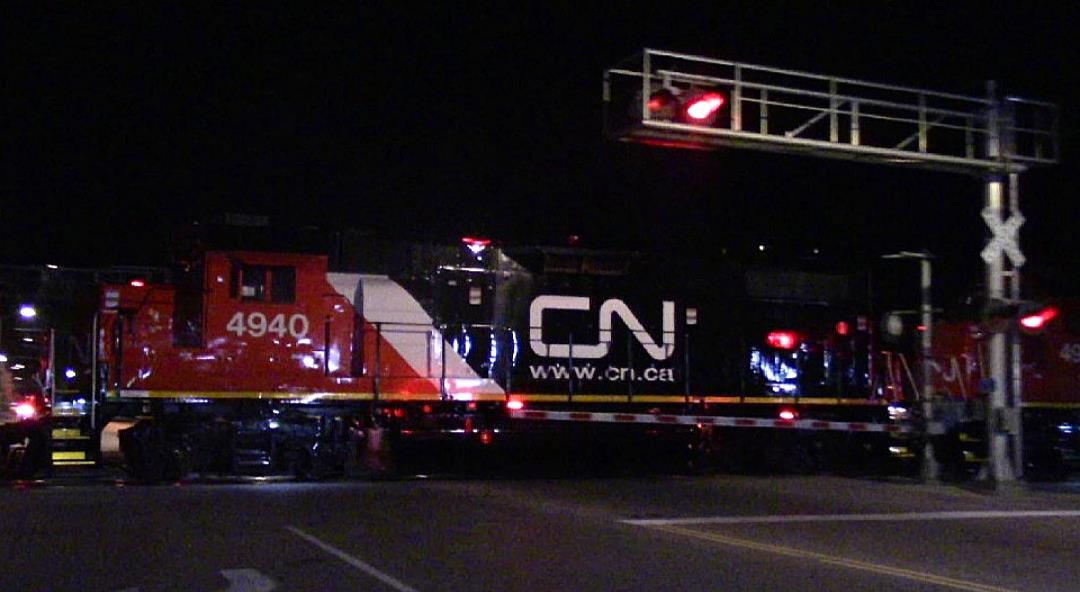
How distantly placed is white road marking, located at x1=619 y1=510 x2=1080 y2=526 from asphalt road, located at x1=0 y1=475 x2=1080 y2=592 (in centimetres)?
3

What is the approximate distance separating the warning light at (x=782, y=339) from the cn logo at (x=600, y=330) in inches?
80.3

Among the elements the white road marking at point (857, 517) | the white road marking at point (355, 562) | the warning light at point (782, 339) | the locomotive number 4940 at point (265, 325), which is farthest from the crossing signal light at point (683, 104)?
the warning light at point (782, 339)

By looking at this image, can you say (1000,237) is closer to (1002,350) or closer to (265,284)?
(1002,350)

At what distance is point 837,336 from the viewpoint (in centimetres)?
2300

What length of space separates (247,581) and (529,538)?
11.2 feet

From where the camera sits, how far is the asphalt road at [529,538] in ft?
33.0

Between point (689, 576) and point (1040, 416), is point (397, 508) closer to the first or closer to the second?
point (689, 576)

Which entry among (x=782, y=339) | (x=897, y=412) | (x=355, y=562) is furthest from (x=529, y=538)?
(x=897, y=412)

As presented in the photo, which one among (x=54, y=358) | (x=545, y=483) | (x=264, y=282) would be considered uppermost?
(x=264, y=282)

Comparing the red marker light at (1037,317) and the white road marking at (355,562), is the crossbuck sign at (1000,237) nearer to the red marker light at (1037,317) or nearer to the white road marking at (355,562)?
the red marker light at (1037,317)

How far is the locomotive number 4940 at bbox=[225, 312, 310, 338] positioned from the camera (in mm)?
19250

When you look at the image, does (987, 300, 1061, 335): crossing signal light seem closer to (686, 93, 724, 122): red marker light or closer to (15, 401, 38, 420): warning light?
(686, 93, 724, 122): red marker light

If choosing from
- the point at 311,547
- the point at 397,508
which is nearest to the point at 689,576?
the point at 311,547

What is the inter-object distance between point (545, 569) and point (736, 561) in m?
1.85
